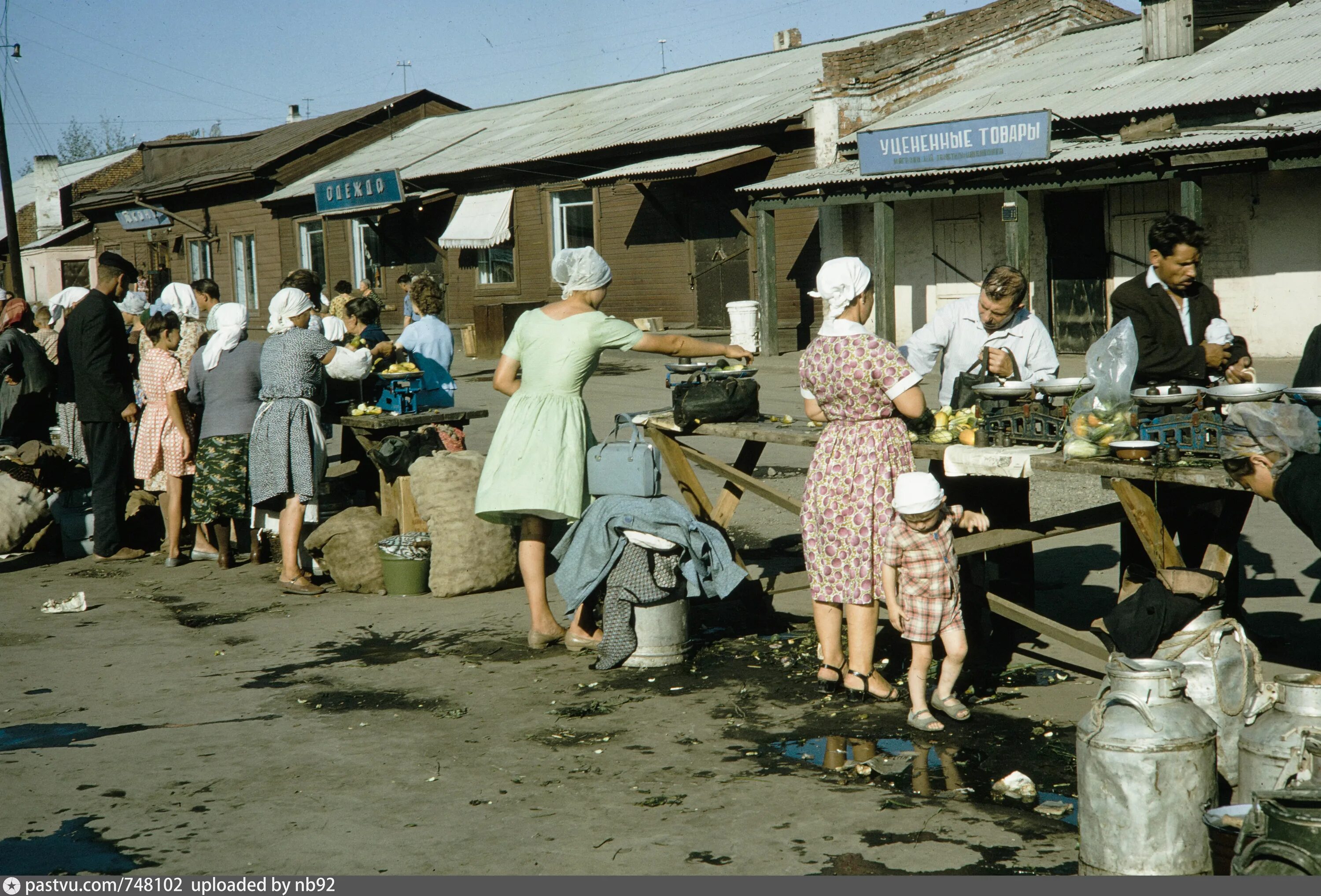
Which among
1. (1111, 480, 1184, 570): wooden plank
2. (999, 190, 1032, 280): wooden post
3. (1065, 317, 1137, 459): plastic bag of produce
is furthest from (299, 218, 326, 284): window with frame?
(1111, 480, 1184, 570): wooden plank

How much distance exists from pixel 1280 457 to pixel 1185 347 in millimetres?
1722

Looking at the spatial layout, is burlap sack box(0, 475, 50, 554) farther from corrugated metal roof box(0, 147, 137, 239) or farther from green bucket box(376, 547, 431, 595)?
corrugated metal roof box(0, 147, 137, 239)

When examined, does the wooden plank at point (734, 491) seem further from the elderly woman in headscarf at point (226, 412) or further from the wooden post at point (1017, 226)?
the wooden post at point (1017, 226)

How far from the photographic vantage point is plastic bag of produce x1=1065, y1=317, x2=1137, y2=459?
15.7ft

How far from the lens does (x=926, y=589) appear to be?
4867 mm

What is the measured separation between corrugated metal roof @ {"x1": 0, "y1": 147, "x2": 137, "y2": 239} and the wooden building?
367 inches

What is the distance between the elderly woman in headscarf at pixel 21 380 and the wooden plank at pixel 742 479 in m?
5.98

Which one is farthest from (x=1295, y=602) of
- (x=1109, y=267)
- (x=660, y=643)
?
(x=1109, y=267)

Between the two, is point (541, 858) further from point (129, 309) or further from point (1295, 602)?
point (129, 309)

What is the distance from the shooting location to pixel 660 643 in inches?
230

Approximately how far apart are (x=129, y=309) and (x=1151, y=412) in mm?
8714

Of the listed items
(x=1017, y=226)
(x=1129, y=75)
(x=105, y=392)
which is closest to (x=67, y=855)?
(x=105, y=392)

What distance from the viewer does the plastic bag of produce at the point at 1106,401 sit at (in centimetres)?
479

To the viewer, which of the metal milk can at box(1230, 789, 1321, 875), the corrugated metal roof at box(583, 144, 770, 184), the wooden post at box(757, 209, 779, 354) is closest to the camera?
the metal milk can at box(1230, 789, 1321, 875)
